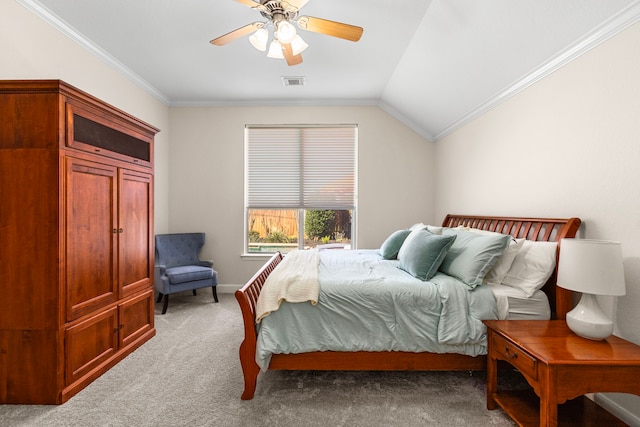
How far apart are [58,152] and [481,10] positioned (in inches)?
126

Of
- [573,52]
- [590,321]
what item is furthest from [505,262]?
[573,52]

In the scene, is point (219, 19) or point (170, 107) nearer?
point (219, 19)

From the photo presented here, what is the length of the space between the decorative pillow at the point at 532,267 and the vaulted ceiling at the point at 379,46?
140 cm

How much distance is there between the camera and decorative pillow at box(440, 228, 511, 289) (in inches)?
84.6

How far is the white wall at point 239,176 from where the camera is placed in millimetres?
4480

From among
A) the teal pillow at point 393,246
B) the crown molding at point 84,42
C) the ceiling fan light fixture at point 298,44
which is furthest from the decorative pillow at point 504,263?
the crown molding at point 84,42

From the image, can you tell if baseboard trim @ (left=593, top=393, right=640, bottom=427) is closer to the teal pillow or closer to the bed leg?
the teal pillow

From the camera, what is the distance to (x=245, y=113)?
177 inches

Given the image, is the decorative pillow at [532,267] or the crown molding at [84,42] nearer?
the decorative pillow at [532,267]

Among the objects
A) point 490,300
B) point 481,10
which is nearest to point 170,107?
point 481,10

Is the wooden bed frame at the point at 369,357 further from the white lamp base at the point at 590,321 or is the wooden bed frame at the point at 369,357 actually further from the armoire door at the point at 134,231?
the armoire door at the point at 134,231

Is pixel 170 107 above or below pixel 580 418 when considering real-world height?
above

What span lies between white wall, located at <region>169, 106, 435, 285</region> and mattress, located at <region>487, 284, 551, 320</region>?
2.48 metres

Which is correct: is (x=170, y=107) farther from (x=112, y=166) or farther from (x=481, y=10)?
(x=481, y=10)
